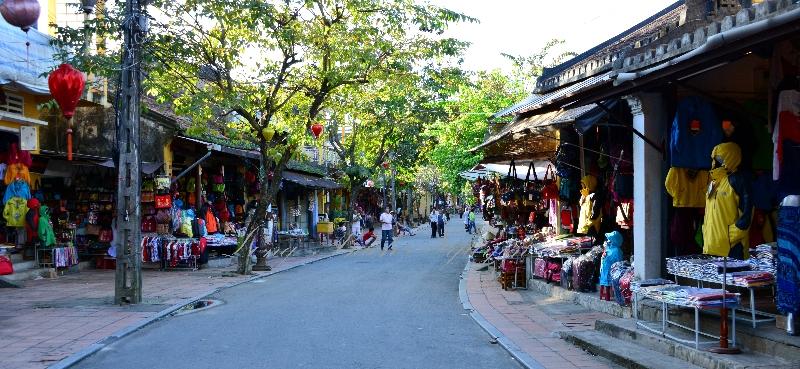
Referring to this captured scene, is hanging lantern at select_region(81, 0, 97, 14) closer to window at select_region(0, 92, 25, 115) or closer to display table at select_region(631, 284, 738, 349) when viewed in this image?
window at select_region(0, 92, 25, 115)

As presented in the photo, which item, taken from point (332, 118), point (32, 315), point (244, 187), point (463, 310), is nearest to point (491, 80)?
point (332, 118)

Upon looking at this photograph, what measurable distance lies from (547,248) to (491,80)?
17.8 m

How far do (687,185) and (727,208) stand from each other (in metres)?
1.23

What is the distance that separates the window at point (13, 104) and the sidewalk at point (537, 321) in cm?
1058

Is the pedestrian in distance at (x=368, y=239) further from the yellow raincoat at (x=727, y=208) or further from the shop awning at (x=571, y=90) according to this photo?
the yellow raincoat at (x=727, y=208)

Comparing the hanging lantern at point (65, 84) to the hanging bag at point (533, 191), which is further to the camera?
the hanging bag at point (533, 191)

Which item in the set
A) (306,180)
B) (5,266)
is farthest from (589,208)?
(306,180)

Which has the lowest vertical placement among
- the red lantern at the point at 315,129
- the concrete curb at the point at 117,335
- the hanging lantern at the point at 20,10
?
the concrete curb at the point at 117,335

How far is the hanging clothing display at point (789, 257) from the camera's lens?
6141 mm

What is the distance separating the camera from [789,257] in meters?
6.21

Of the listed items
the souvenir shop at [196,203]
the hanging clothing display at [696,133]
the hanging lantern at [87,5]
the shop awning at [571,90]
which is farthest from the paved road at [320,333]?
the hanging lantern at [87,5]

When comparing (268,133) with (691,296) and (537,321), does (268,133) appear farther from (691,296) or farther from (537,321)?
(691,296)

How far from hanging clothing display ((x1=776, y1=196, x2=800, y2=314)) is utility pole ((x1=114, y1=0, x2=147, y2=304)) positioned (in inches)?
400

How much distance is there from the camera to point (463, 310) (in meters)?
12.2
